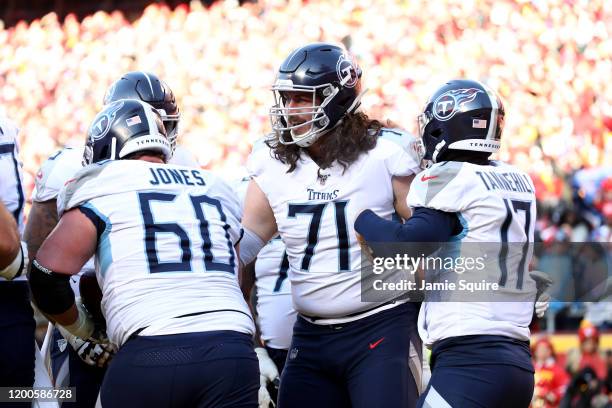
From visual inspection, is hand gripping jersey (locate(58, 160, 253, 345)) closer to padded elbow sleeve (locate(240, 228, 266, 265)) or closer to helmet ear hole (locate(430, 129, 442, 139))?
padded elbow sleeve (locate(240, 228, 266, 265))

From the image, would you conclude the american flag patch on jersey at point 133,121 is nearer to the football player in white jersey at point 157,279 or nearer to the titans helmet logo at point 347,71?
the football player in white jersey at point 157,279

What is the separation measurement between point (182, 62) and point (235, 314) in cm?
1618

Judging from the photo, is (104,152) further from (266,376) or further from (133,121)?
(266,376)

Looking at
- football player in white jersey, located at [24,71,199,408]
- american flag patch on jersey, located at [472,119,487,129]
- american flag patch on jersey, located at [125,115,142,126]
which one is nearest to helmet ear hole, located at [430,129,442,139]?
american flag patch on jersey, located at [472,119,487,129]

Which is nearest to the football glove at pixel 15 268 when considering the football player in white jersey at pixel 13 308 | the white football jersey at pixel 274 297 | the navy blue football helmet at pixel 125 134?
the football player in white jersey at pixel 13 308

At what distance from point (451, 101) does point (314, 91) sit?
0.62 metres

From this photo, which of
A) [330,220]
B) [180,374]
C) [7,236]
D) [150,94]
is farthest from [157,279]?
[150,94]

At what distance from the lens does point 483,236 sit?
3.43 meters

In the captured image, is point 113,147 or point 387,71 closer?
point 113,147

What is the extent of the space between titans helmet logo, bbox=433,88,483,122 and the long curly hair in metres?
0.37

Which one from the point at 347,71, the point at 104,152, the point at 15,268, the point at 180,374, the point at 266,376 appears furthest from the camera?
the point at 266,376

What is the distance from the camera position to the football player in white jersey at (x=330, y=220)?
12.6ft

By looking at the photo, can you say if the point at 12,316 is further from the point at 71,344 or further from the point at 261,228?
the point at 261,228

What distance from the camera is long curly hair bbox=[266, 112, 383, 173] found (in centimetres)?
402
